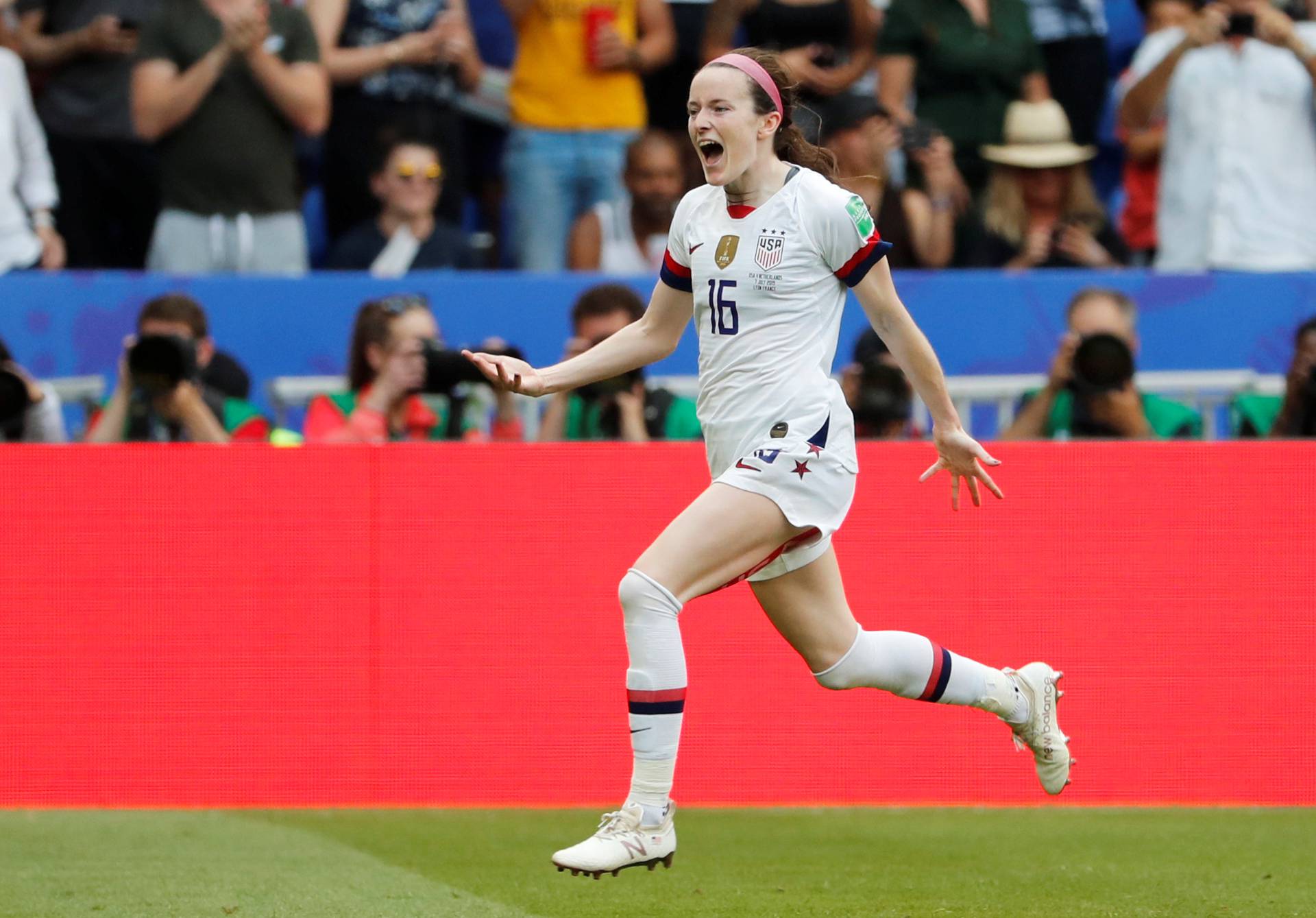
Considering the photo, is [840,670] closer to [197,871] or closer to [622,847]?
[622,847]

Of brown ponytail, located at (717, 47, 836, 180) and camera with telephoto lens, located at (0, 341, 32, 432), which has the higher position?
brown ponytail, located at (717, 47, 836, 180)

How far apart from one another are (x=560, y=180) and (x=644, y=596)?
5117mm

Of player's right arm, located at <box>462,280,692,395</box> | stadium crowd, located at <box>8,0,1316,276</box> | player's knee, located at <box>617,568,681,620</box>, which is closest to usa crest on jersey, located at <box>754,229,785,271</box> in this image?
player's right arm, located at <box>462,280,692,395</box>

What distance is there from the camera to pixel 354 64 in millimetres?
9531

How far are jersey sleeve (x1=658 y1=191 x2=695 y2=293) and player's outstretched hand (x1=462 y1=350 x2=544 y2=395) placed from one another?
0.46 metres

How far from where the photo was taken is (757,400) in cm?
484

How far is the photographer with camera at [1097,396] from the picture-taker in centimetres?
766

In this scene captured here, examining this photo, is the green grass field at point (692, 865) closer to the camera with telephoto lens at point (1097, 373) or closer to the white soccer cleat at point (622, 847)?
the white soccer cleat at point (622, 847)

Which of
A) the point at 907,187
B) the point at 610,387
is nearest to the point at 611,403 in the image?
the point at 610,387

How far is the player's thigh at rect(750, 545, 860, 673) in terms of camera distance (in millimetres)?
5020

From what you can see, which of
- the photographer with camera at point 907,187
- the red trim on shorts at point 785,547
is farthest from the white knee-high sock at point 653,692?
the photographer with camera at point 907,187

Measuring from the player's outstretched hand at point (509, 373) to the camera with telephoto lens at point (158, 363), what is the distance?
2.68 meters

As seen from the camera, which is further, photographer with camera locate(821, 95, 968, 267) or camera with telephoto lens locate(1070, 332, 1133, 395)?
photographer with camera locate(821, 95, 968, 267)

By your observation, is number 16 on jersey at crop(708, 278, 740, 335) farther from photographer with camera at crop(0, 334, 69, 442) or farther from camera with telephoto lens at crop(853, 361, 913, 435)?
photographer with camera at crop(0, 334, 69, 442)
